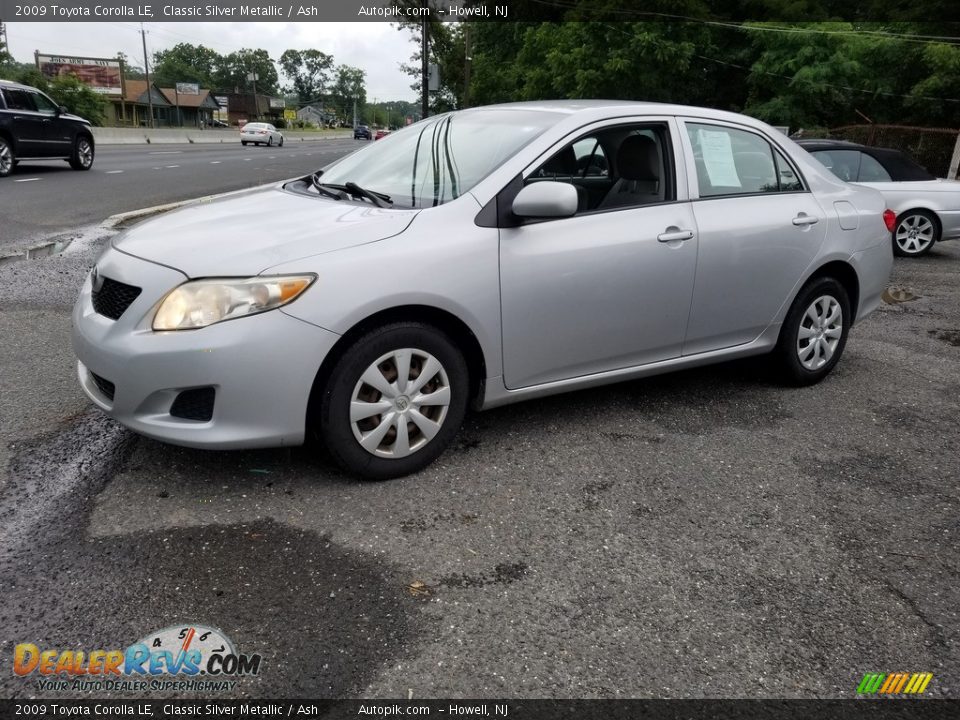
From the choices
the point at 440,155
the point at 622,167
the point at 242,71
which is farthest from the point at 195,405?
the point at 242,71

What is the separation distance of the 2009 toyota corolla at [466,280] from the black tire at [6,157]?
13.4 m

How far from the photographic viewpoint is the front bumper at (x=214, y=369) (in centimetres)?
286

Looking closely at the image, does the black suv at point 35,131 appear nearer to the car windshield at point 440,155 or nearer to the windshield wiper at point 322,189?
the windshield wiper at point 322,189

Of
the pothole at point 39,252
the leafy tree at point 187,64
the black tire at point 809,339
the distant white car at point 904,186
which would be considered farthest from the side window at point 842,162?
the leafy tree at point 187,64

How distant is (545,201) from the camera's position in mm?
3291

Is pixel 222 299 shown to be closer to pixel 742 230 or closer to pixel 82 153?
pixel 742 230

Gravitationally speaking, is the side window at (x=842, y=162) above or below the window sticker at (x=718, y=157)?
below

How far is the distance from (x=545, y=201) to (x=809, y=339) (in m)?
2.24

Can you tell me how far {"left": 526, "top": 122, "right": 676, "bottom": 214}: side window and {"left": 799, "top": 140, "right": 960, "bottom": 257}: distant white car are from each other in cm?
644

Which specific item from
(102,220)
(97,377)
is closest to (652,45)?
(102,220)

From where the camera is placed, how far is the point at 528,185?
3424 millimetres

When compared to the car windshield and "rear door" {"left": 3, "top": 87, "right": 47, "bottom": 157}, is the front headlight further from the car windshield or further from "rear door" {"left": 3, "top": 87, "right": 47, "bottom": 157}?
"rear door" {"left": 3, "top": 87, "right": 47, "bottom": 157}

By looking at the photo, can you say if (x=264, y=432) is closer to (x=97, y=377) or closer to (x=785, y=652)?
(x=97, y=377)

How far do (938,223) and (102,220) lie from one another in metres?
10.6
